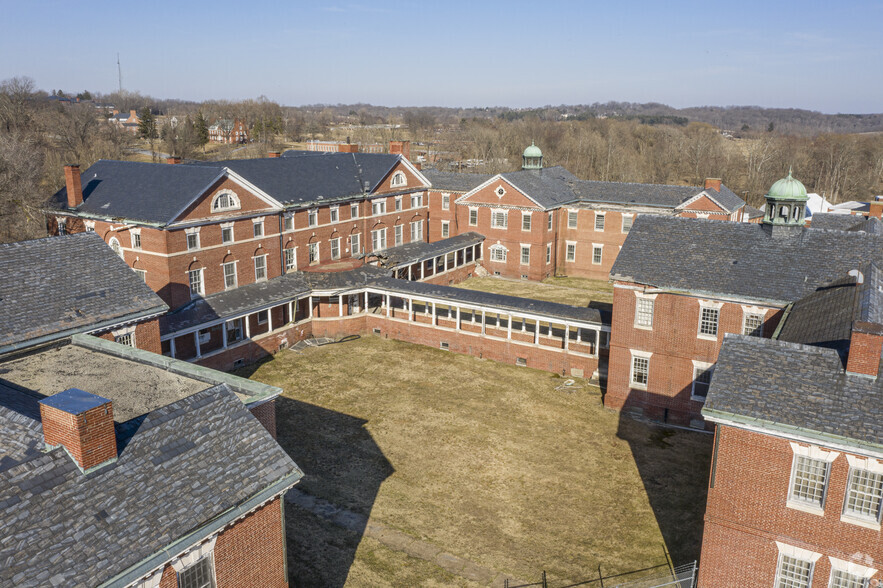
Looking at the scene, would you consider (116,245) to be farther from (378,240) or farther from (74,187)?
(378,240)

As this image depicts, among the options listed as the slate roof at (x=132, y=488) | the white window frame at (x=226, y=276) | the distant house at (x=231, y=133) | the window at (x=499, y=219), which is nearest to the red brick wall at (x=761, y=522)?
the slate roof at (x=132, y=488)

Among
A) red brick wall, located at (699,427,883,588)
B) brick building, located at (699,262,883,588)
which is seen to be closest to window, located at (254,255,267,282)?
brick building, located at (699,262,883,588)

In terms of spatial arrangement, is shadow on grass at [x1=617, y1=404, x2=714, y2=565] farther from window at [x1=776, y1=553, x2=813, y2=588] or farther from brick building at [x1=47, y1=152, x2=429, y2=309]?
brick building at [x1=47, y1=152, x2=429, y2=309]

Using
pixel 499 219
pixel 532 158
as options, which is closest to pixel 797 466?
pixel 499 219

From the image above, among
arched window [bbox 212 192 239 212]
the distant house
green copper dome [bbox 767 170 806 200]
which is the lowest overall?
arched window [bbox 212 192 239 212]

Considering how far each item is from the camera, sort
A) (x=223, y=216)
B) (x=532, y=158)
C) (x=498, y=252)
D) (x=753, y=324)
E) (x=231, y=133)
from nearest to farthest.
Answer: (x=753, y=324), (x=223, y=216), (x=498, y=252), (x=532, y=158), (x=231, y=133)

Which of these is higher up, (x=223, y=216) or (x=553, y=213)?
(x=223, y=216)
